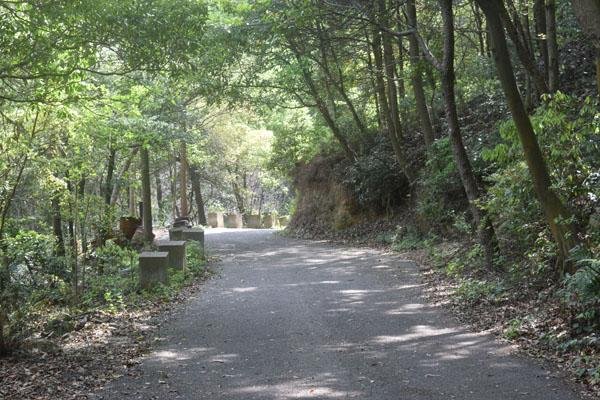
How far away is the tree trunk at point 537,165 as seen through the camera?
8.23 m

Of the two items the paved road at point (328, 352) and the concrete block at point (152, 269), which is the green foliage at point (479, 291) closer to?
the paved road at point (328, 352)

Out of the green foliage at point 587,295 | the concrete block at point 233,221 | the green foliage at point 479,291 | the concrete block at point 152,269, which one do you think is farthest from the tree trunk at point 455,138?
the concrete block at point 233,221

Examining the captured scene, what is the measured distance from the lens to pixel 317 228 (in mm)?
25625

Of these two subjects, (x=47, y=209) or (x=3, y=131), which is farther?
(x=47, y=209)

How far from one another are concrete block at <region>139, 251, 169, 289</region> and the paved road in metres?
0.95

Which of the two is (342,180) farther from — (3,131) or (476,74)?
(3,131)

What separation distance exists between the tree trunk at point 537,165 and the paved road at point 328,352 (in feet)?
5.56

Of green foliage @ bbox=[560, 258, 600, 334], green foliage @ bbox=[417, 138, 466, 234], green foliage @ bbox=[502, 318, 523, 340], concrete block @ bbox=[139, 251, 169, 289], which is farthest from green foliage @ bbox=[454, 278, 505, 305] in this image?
concrete block @ bbox=[139, 251, 169, 289]

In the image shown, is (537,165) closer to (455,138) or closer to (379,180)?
(455,138)

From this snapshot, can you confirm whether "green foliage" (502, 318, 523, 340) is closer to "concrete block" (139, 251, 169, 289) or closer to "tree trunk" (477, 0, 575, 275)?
→ "tree trunk" (477, 0, 575, 275)

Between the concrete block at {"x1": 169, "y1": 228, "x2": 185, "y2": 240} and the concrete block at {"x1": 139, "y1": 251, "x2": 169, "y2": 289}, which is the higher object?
the concrete block at {"x1": 169, "y1": 228, "x2": 185, "y2": 240}

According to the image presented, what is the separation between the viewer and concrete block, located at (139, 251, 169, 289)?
12.6 meters

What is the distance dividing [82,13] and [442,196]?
445 inches

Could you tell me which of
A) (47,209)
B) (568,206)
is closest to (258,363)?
(568,206)
